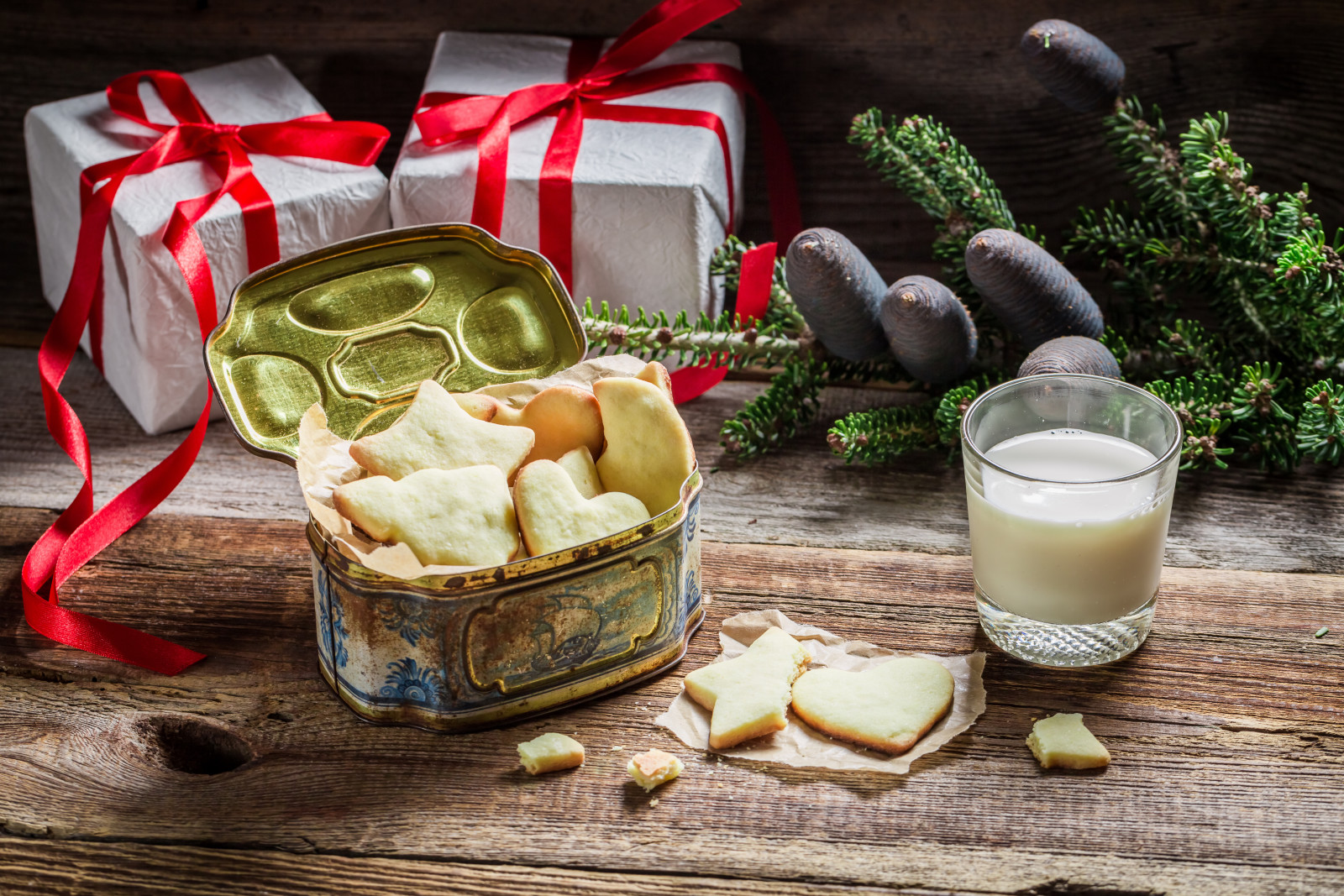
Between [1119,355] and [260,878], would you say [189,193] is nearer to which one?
[260,878]

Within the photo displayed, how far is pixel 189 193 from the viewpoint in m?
1.22

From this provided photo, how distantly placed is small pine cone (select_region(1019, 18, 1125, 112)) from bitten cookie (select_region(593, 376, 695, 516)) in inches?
21.9

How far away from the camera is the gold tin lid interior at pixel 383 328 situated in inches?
41.3

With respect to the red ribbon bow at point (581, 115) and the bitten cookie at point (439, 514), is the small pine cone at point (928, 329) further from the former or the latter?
the bitten cookie at point (439, 514)

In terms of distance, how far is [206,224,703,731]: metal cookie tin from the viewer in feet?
2.80

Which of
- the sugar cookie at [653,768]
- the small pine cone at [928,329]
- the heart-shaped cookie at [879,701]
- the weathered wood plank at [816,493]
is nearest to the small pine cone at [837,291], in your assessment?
the small pine cone at [928,329]

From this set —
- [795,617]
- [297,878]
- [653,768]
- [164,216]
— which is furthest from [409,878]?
[164,216]

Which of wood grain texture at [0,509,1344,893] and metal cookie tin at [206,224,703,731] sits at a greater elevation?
metal cookie tin at [206,224,703,731]

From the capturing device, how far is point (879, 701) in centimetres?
89

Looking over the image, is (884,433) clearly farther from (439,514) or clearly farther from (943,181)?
(439,514)

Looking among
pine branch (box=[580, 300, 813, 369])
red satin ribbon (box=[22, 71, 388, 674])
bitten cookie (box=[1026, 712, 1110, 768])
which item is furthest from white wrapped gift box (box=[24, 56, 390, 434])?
bitten cookie (box=[1026, 712, 1110, 768])

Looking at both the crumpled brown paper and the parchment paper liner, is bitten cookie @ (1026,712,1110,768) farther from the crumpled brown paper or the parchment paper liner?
the parchment paper liner

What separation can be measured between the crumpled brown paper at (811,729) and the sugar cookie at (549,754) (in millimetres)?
76

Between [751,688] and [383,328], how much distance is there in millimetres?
485
